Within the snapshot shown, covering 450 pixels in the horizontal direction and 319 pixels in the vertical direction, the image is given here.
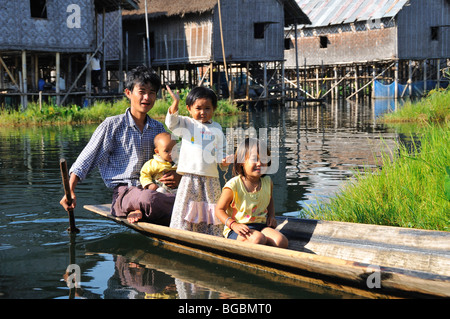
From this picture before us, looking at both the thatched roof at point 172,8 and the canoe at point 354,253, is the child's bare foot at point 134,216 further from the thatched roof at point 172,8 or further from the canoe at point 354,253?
the thatched roof at point 172,8

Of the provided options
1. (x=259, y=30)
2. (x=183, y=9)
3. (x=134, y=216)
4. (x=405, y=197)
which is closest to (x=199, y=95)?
(x=134, y=216)

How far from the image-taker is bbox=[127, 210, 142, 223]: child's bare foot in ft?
15.5

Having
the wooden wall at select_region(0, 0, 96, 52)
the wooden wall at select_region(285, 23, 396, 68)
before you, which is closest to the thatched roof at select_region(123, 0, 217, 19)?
the wooden wall at select_region(0, 0, 96, 52)

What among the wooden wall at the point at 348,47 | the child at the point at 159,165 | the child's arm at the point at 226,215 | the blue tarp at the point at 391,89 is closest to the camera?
the child's arm at the point at 226,215

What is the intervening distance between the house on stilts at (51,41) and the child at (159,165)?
12773 mm

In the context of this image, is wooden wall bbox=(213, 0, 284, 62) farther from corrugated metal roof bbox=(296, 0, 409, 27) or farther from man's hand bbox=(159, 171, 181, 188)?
man's hand bbox=(159, 171, 181, 188)

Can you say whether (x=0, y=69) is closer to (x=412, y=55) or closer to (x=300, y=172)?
(x=300, y=172)

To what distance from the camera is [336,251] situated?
4.27 meters

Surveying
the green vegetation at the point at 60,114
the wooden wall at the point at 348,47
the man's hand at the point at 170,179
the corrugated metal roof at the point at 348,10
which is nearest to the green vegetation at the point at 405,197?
the man's hand at the point at 170,179

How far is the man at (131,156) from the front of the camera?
470 cm

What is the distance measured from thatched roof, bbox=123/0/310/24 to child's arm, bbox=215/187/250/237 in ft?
58.1

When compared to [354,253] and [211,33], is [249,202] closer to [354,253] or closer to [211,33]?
[354,253]

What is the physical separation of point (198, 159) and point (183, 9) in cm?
1846
